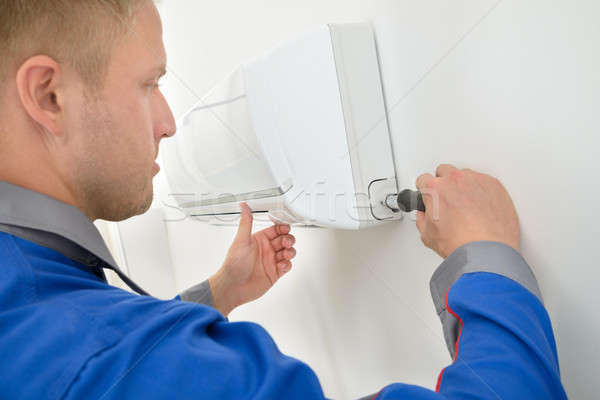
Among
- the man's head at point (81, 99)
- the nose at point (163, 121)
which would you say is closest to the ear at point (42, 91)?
the man's head at point (81, 99)

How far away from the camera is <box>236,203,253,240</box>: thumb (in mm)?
936

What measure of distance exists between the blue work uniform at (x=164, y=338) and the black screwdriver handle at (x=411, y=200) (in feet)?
0.42

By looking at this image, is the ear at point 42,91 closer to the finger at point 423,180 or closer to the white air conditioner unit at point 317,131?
the white air conditioner unit at point 317,131

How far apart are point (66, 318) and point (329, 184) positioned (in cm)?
45

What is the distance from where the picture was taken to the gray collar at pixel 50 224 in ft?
1.76

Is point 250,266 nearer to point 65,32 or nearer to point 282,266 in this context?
point 282,266

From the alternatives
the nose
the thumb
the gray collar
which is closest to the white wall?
the thumb

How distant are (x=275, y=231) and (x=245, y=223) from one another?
10 cm

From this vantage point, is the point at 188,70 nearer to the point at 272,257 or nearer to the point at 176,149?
the point at 176,149

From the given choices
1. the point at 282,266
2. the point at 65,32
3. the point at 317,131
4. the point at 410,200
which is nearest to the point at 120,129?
the point at 65,32

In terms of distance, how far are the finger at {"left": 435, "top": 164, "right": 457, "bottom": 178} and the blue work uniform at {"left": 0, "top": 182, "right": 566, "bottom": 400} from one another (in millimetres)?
140

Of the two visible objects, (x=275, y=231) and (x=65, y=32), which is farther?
(x=275, y=231)

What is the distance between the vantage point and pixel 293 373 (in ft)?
1.53

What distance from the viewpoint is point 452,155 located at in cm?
74
